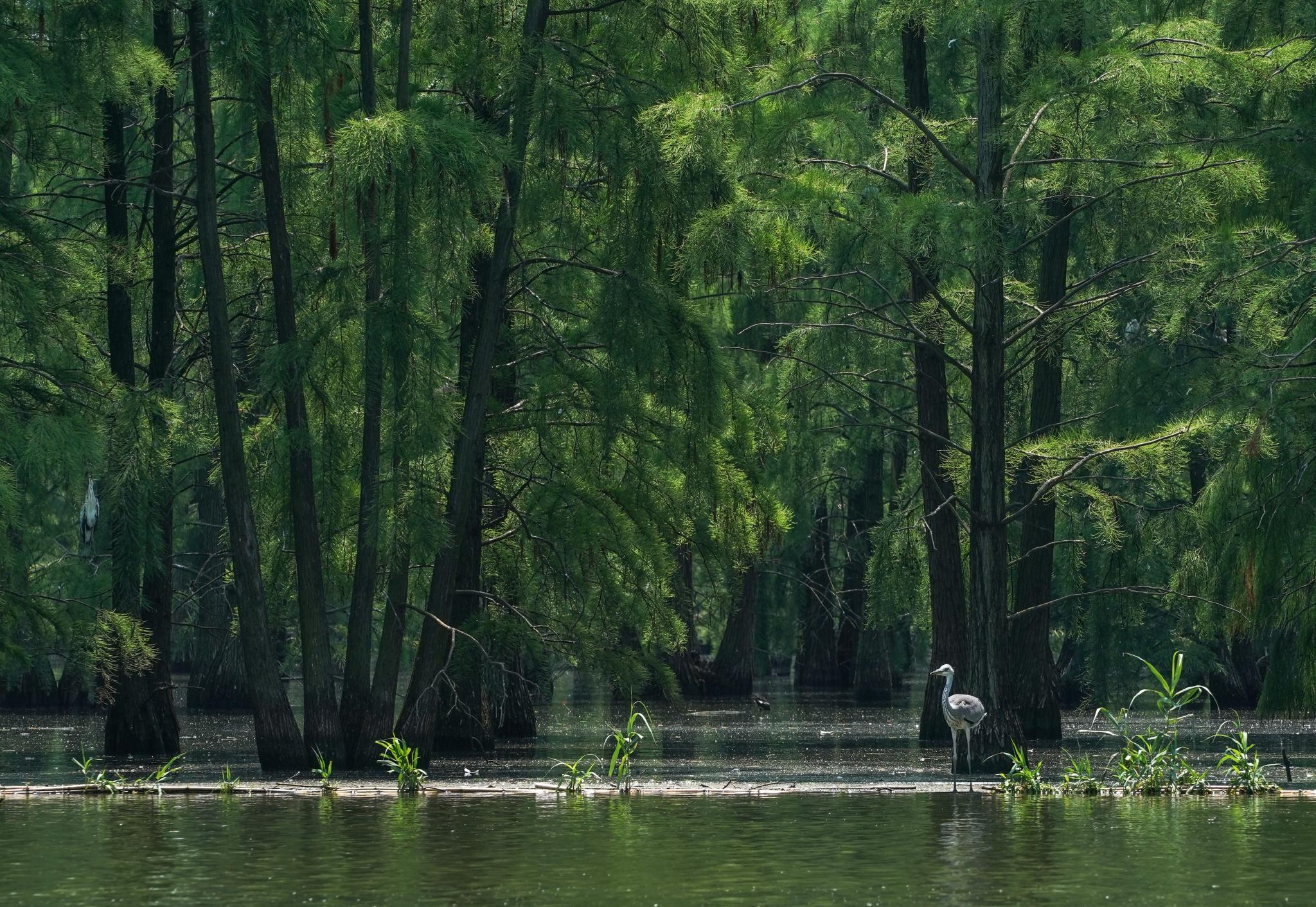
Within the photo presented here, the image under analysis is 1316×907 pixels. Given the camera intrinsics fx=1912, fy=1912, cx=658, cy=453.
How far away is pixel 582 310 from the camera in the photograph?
25297 millimetres

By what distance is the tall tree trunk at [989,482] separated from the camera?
770 inches

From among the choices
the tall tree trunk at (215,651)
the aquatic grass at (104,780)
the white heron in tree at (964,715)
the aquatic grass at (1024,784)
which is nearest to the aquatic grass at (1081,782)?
the aquatic grass at (1024,784)

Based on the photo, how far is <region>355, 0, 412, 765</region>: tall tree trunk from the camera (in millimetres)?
18797

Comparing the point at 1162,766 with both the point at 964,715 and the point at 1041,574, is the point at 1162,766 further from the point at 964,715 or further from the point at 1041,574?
the point at 1041,574

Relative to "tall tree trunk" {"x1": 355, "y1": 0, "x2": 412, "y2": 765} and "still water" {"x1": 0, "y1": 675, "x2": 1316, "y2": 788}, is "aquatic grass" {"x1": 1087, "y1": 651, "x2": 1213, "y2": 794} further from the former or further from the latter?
"tall tree trunk" {"x1": 355, "y1": 0, "x2": 412, "y2": 765}

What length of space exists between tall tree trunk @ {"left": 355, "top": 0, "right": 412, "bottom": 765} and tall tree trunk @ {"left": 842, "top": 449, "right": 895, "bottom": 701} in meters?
22.3

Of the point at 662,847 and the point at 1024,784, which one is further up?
the point at 1024,784

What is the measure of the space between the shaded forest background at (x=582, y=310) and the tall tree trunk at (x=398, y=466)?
6 cm

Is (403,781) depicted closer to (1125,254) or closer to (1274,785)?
(1274,785)

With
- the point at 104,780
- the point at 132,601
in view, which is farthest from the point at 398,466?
the point at 104,780

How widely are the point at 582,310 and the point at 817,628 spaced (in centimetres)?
2448

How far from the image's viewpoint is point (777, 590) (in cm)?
4988

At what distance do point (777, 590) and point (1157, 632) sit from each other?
655 inches

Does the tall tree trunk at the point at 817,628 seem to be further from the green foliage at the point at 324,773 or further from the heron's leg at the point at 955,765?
the green foliage at the point at 324,773
